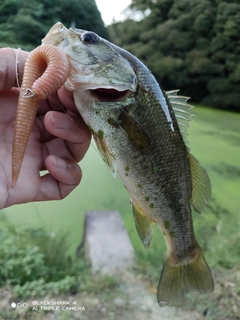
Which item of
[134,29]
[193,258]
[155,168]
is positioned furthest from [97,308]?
[134,29]

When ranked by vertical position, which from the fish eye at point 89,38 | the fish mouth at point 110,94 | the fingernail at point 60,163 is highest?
the fish eye at point 89,38

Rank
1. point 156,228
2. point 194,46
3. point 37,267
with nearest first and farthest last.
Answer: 1. point 37,267
2. point 156,228
3. point 194,46

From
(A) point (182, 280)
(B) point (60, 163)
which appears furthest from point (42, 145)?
(A) point (182, 280)

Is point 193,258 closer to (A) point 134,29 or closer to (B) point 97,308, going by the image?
(B) point 97,308

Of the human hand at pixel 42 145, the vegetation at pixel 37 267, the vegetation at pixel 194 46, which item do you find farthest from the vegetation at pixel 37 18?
the human hand at pixel 42 145

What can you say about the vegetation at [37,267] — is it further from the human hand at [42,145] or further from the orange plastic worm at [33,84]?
the orange plastic worm at [33,84]

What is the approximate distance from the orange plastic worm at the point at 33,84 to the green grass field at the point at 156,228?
2231mm

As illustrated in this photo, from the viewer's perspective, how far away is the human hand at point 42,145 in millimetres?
1134

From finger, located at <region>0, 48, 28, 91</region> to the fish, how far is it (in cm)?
21

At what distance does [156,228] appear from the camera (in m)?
3.74

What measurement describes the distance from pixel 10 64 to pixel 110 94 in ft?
1.26

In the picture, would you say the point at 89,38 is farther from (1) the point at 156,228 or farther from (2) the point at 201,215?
(2) the point at 201,215

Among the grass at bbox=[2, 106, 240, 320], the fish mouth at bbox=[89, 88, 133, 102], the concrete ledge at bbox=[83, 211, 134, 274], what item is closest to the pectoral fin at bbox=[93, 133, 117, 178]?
the fish mouth at bbox=[89, 88, 133, 102]

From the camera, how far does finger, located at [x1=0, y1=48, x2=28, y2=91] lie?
1.12 meters
